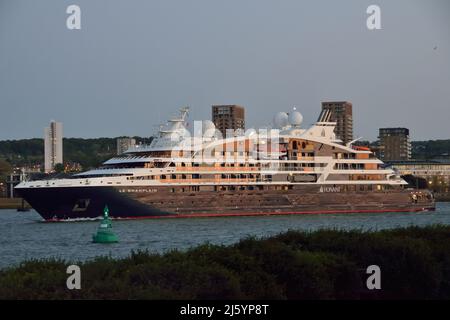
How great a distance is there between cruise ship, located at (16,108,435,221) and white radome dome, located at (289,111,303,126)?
10cm

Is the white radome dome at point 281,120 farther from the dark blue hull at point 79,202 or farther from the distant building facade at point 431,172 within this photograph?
the distant building facade at point 431,172

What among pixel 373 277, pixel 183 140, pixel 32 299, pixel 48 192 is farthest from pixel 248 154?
pixel 32 299

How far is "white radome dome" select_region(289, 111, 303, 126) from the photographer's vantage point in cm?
8250

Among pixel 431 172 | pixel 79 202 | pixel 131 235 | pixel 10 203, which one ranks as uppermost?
pixel 431 172

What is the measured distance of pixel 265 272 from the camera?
773 inches

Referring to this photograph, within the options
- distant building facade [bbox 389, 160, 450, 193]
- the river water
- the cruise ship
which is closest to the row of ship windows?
the cruise ship

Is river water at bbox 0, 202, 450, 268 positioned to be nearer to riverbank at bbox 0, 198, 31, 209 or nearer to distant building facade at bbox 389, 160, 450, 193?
riverbank at bbox 0, 198, 31, 209

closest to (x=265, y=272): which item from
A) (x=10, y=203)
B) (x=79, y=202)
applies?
(x=79, y=202)

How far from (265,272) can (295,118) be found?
209 ft

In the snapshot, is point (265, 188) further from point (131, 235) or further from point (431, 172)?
point (431, 172)

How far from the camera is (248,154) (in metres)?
74.6

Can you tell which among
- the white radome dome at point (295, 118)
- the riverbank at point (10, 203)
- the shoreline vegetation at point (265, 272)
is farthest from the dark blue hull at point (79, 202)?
the riverbank at point (10, 203)

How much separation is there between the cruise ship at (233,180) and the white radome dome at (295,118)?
0.10m
